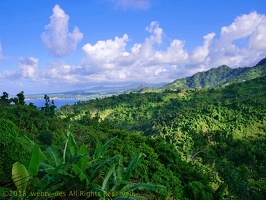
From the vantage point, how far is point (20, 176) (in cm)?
283

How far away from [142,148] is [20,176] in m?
19.9

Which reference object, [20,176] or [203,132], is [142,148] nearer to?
[20,176]

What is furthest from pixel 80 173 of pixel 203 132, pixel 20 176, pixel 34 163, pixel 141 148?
pixel 203 132

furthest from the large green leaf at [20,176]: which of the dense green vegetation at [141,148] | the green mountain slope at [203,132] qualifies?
the green mountain slope at [203,132]

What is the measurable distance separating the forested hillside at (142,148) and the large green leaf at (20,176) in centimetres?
1

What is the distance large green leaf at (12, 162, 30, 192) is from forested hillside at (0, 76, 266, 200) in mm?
11

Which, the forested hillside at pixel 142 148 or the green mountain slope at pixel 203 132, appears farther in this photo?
the green mountain slope at pixel 203 132

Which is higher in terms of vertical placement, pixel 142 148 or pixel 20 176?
A: pixel 20 176

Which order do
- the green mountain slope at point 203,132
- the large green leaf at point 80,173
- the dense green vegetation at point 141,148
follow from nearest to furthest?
1. the large green leaf at point 80,173
2. the dense green vegetation at point 141,148
3. the green mountain slope at point 203,132

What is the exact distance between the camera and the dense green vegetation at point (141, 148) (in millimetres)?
3021

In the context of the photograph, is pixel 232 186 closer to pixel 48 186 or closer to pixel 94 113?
pixel 48 186

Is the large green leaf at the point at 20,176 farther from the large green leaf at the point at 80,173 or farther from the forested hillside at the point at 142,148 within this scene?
the large green leaf at the point at 80,173

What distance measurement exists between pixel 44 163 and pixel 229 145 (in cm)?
5755

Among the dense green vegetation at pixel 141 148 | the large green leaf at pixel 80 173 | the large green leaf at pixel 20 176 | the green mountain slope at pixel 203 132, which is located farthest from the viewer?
the green mountain slope at pixel 203 132
